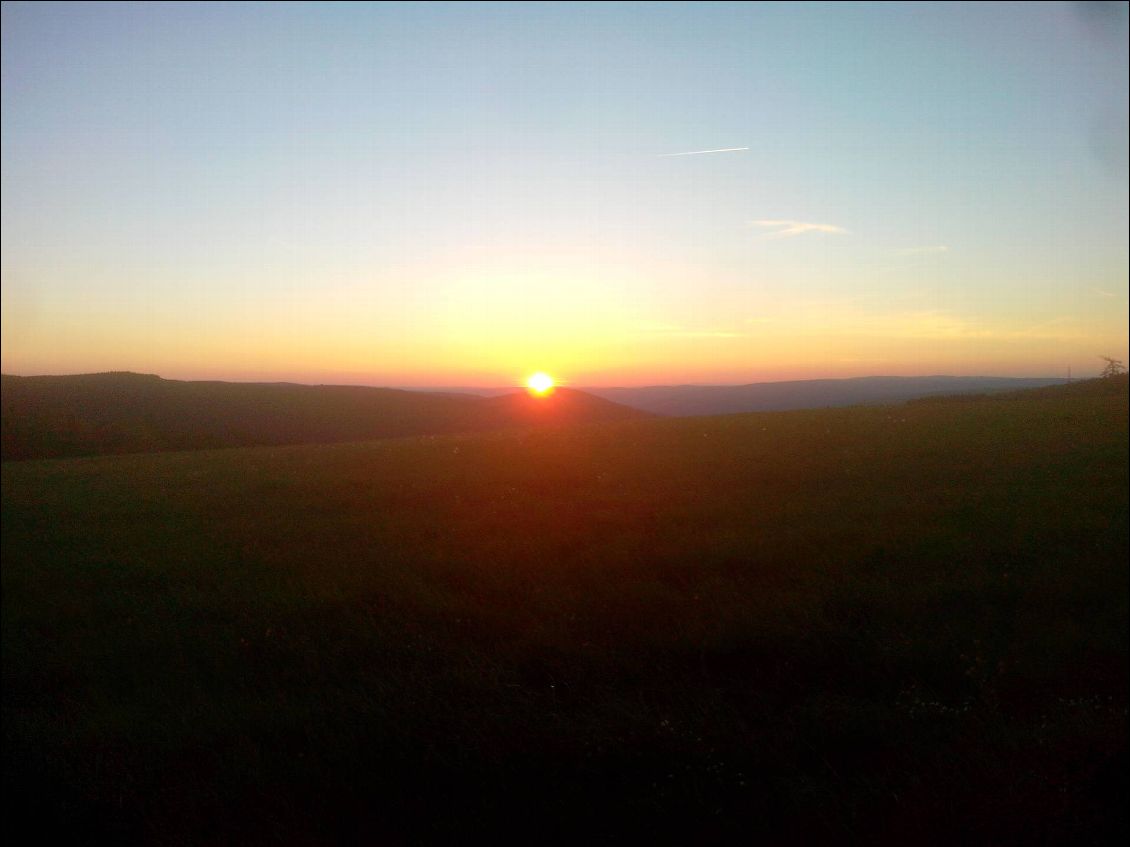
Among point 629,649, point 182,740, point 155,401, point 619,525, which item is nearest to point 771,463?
point 619,525

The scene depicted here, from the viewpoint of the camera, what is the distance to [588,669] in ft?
17.4

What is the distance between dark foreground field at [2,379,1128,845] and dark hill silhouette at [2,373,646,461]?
15.6 metres

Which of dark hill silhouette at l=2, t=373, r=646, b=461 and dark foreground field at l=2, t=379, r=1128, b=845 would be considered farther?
dark hill silhouette at l=2, t=373, r=646, b=461

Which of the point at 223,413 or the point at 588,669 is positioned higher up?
the point at 223,413

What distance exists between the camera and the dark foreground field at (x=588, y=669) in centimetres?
394

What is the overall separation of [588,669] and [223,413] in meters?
32.5

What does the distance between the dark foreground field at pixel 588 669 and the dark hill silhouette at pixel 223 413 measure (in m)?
15.6

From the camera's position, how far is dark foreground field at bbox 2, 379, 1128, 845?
3941 millimetres

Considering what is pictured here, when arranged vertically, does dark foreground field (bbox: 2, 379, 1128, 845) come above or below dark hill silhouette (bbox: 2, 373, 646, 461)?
below

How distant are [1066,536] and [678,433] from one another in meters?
10.7

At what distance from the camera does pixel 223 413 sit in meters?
34.2

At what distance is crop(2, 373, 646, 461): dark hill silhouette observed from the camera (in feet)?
79.7

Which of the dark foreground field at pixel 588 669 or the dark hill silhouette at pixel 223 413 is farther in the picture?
the dark hill silhouette at pixel 223 413

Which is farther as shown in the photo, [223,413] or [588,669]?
[223,413]
